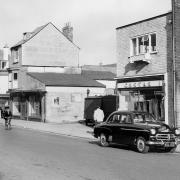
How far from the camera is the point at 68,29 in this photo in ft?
170

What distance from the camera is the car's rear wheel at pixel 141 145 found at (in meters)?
15.7

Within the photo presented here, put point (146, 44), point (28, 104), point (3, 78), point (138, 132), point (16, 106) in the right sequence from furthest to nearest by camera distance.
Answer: point (3, 78) → point (16, 106) → point (28, 104) → point (146, 44) → point (138, 132)

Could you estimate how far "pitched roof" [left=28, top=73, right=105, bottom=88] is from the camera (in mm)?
40334

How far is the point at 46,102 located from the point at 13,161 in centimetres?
2657

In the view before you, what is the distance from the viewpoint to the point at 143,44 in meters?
25.7

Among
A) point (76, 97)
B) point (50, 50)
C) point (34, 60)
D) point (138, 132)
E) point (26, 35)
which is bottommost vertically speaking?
point (138, 132)

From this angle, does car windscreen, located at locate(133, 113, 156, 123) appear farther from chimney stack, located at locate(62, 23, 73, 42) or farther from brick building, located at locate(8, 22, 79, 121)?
chimney stack, located at locate(62, 23, 73, 42)

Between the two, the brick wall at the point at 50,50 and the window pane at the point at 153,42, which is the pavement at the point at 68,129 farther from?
the brick wall at the point at 50,50

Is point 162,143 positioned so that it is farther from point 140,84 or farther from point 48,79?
point 48,79

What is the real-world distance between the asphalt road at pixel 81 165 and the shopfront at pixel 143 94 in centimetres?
865

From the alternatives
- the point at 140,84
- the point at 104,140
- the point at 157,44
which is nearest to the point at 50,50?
the point at 140,84

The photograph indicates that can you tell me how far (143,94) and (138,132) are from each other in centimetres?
966

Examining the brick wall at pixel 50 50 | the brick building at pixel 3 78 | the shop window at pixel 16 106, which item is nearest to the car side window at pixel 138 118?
the brick wall at pixel 50 50

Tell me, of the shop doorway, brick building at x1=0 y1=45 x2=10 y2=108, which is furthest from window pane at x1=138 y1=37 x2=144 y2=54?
brick building at x1=0 y1=45 x2=10 y2=108
